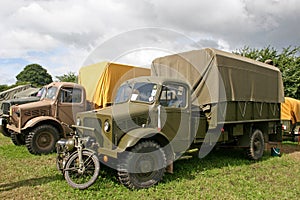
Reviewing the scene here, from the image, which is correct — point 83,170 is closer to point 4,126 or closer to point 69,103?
point 69,103

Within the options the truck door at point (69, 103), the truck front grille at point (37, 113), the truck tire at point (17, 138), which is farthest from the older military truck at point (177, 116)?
the truck tire at point (17, 138)

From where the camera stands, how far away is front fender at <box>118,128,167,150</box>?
5027 mm

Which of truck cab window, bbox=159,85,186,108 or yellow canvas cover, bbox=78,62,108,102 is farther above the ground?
yellow canvas cover, bbox=78,62,108,102

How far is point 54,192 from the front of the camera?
4980 millimetres

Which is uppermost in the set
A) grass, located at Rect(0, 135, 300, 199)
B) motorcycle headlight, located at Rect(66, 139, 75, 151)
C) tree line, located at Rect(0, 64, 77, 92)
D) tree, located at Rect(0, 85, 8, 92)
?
tree line, located at Rect(0, 64, 77, 92)

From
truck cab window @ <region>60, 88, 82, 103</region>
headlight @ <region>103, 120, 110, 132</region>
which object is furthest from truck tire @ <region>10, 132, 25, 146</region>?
headlight @ <region>103, 120, 110, 132</region>

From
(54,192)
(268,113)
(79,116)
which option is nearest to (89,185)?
(54,192)

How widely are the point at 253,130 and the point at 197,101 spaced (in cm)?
255

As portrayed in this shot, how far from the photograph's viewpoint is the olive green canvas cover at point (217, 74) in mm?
6652

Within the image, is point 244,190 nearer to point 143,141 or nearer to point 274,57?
point 143,141

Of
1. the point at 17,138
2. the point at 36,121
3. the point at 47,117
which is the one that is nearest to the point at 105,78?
the point at 47,117

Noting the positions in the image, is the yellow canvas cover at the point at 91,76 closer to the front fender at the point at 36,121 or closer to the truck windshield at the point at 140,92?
the front fender at the point at 36,121

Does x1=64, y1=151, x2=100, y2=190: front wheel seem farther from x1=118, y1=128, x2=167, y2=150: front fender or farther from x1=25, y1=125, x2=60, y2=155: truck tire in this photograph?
x1=25, y1=125, x2=60, y2=155: truck tire

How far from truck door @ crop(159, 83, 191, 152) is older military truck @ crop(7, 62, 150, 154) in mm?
3806
